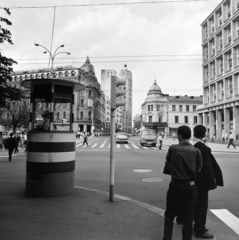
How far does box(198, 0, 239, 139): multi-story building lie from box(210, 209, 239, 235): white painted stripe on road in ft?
126

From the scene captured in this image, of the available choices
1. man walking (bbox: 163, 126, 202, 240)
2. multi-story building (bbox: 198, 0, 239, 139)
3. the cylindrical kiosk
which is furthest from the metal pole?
multi-story building (bbox: 198, 0, 239, 139)

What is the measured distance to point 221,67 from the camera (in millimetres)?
48031

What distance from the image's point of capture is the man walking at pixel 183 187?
3.50 m

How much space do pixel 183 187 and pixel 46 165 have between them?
370 cm

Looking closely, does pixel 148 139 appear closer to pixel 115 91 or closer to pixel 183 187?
pixel 115 91

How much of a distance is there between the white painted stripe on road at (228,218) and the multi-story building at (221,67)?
126ft

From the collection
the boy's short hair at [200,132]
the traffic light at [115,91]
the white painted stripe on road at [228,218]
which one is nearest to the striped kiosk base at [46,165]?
the traffic light at [115,91]

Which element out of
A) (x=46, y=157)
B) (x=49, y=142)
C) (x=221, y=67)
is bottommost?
(x=46, y=157)

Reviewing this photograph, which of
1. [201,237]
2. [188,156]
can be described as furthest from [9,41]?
[201,237]

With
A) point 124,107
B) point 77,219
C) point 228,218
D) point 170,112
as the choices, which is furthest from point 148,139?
point 124,107

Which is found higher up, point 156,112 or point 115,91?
point 156,112

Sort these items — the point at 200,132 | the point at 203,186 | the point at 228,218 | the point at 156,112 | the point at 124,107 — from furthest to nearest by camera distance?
1. the point at 124,107
2. the point at 156,112
3. the point at 228,218
4. the point at 200,132
5. the point at 203,186

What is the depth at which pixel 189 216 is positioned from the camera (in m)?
3.50

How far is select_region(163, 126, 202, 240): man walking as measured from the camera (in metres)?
3.50
